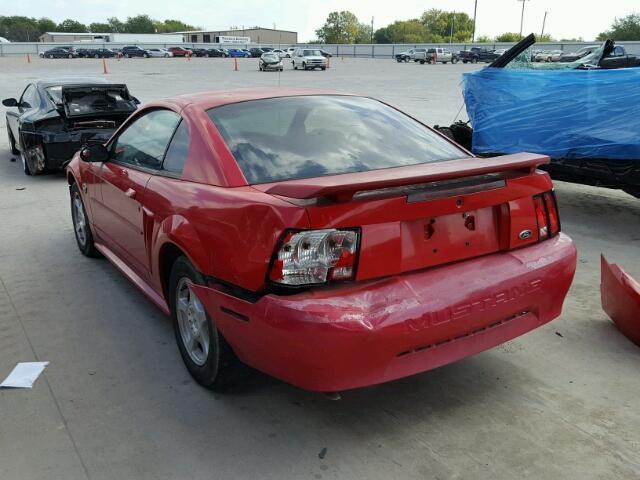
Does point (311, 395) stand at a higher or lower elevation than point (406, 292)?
lower

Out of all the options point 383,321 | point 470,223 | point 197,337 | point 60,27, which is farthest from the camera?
point 60,27

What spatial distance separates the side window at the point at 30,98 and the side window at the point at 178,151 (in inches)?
284

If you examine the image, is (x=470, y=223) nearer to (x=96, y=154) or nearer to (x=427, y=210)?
(x=427, y=210)

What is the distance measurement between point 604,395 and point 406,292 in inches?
53.5

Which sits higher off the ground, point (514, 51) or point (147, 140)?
point (514, 51)

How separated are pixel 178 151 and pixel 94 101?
6.46m

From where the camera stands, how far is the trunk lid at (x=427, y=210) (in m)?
2.46

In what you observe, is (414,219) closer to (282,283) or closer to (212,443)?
(282,283)

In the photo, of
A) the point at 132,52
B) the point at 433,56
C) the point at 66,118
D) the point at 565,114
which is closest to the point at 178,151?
the point at 565,114

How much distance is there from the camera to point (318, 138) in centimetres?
336

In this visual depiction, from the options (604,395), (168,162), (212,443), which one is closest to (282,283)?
(212,443)

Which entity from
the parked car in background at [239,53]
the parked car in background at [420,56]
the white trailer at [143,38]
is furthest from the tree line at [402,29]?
the parked car in background at [420,56]

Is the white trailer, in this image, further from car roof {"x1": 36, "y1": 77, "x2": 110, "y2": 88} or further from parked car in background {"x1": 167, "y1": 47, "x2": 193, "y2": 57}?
car roof {"x1": 36, "y1": 77, "x2": 110, "y2": 88}

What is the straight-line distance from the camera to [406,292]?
8.35 feet
